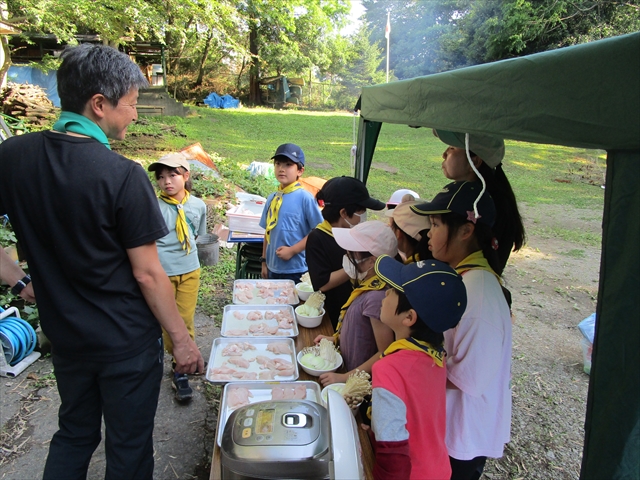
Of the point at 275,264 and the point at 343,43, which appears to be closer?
the point at 275,264

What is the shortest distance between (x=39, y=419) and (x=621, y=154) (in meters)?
3.65

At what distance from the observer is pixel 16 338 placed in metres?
3.40

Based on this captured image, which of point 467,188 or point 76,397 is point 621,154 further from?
point 76,397

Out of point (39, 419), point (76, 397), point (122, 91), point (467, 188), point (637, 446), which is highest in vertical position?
point (122, 91)

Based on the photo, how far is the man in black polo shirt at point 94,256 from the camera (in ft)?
5.04

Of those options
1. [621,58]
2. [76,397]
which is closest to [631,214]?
[621,58]

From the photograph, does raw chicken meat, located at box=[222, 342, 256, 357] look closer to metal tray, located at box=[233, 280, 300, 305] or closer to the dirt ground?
metal tray, located at box=[233, 280, 300, 305]

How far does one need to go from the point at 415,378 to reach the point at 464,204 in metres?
0.79

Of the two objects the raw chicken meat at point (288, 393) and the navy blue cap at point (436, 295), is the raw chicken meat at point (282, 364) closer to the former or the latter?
the raw chicken meat at point (288, 393)

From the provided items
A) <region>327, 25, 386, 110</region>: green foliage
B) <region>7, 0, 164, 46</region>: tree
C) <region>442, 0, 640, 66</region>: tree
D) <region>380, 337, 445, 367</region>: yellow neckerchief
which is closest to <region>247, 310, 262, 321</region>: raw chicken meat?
<region>380, 337, 445, 367</region>: yellow neckerchief

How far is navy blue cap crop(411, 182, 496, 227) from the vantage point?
1.78 m

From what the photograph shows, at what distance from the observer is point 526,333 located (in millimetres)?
4656

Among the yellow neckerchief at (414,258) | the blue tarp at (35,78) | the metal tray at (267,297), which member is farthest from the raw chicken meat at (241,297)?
the blue tarp at (35,78)

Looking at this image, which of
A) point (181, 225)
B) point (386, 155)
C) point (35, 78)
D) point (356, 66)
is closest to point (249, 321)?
point (181, 225)
